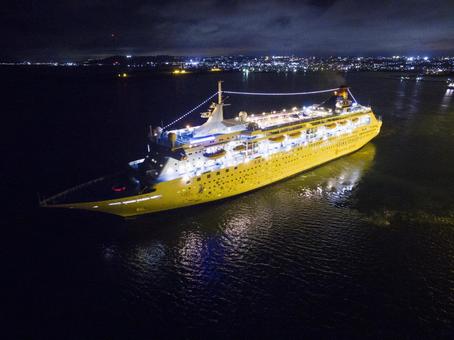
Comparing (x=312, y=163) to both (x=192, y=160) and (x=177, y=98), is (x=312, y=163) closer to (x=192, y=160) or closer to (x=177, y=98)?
(x=192, y=160)

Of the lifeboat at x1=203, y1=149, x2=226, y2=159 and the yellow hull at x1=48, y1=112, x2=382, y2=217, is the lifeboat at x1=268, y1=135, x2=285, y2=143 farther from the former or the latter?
the lifeboat at x1=203, y1=149, x2=226, y2=159

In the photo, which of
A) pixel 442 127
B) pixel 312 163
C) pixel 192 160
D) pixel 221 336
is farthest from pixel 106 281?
pixel 442 127

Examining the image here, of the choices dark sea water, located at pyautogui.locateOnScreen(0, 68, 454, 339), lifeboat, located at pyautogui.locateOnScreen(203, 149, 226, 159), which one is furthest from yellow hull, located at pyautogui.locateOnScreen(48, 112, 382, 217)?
lifeboat, located at pyautogui.locateOnScreen(203, 149, 226, 159)

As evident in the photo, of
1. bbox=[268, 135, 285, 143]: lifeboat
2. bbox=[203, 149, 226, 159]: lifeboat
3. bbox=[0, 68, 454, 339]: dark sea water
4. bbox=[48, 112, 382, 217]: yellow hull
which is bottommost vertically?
bbox=[0, 68, 454, 339]: dark sea water

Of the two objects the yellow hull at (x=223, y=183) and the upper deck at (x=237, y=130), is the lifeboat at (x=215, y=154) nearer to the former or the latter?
the upper deck at (x=237, y=130)

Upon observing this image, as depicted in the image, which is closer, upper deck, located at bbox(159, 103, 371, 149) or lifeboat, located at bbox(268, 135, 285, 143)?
upper deck, located at bbox(159, 103, 371, 149)

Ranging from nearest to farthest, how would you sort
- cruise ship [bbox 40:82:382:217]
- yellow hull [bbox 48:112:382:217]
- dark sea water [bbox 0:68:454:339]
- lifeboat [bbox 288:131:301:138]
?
dark sea water [bbox 0:68:454:339], yellow hull [bbox 48:112:382:217], cruise ship [bbox 40:82:382:217], lifeboat [bbox 288:131:301:138]

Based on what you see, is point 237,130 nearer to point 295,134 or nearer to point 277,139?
point 277,139

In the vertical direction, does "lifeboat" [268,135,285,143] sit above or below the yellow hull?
above
